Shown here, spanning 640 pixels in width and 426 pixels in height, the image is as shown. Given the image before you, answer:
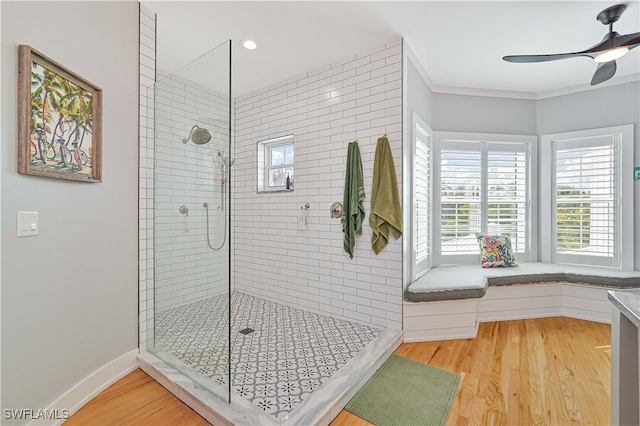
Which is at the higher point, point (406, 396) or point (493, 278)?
point (493, 278)

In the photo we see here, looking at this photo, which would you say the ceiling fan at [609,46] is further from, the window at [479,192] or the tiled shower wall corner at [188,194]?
the tiled shower wall corner at [188,194]

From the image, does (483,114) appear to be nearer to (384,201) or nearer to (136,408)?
(384,201)

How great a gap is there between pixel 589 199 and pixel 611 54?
1881 millimetres

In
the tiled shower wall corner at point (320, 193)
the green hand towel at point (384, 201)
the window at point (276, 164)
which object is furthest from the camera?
the window at point (276, 164)

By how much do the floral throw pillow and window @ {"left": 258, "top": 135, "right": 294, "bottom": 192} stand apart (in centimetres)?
235

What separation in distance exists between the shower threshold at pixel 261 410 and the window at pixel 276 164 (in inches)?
77.0

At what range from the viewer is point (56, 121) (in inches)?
60.5

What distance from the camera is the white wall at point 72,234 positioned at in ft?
4.38

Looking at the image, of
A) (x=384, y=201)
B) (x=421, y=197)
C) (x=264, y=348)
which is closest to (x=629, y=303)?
(x=384, y=201)

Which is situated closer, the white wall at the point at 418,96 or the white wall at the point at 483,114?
the white wall at the point at 418,96

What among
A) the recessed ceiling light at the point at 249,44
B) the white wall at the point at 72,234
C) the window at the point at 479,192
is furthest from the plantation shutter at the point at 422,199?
the white wall at the point at 72,234

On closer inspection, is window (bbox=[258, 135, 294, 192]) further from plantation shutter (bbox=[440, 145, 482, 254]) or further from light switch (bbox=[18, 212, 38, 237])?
light switch (bbox=[18, 212, 38, 237])

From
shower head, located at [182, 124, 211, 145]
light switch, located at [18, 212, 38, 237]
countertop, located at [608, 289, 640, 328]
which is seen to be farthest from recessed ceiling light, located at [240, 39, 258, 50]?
countertop, located at [608, 289, 640, 328]

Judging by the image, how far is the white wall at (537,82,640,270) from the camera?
3076 millimetres
